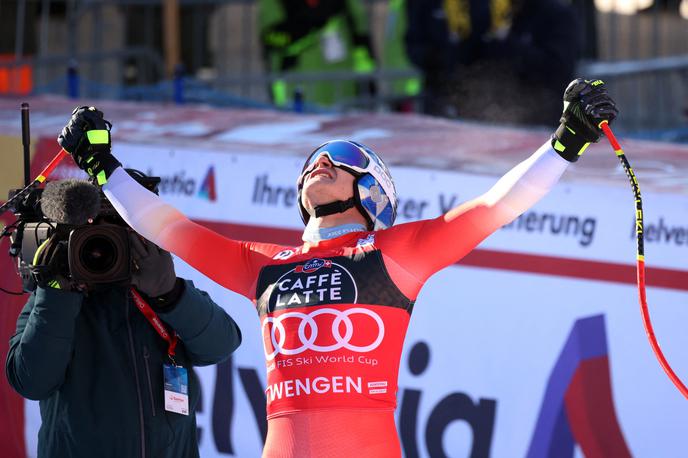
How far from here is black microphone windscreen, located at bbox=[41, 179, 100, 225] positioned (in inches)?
169

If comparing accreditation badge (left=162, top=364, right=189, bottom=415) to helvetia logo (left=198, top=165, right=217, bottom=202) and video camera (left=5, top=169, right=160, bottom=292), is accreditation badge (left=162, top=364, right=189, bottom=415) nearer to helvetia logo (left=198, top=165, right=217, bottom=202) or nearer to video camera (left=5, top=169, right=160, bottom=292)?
video camera (left=5, top=169, right=160, bottom=292)

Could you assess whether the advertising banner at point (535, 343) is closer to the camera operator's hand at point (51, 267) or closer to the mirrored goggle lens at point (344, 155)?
the mirrored goggle lens at point (344, 155)

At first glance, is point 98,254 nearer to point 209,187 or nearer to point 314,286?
point 314,286

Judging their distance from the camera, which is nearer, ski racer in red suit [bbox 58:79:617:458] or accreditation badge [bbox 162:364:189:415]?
ski racer in red suit [bbox 58:79:617:458]

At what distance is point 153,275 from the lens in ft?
14.2

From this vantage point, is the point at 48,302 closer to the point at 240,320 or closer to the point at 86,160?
the point at 86,160

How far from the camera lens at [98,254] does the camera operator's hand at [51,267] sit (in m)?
0.07

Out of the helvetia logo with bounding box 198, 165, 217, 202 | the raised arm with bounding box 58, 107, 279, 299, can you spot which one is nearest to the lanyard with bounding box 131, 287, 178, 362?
the raised arm with bounding box 58, 107, 279, 299

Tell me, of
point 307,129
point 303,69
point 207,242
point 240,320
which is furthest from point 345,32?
point 207,242

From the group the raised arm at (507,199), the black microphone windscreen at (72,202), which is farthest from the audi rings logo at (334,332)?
the black microphone windscreen at (72,202)

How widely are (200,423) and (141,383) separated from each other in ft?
5.69

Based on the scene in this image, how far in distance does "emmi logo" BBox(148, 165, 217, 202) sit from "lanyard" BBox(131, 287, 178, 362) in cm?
192

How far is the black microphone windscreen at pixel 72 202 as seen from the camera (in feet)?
14.1

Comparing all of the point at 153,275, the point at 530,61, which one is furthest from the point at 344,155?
the point at 530,61
